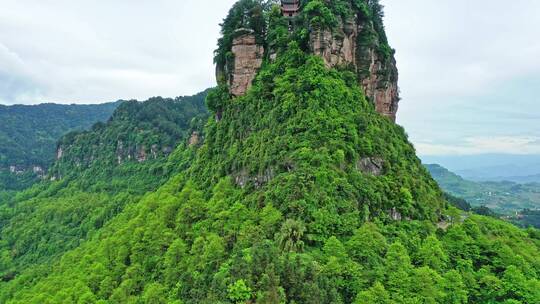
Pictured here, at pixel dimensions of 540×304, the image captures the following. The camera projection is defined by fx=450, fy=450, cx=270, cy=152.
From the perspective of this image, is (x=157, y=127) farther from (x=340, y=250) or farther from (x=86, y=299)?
(x=340, y=250)

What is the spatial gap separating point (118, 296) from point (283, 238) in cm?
2104

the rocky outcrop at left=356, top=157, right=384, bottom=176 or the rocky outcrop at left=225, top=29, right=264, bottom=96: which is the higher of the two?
the rocky outcrop at left=225, top=29, right=264, bottom=96

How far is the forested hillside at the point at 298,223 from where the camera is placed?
1412 inches

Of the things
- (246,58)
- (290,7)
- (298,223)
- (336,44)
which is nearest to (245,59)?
(246,58)

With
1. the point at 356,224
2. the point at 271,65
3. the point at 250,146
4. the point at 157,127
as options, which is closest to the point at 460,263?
the point at 356,224

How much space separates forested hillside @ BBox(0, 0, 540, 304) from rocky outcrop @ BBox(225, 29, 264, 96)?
1.79m

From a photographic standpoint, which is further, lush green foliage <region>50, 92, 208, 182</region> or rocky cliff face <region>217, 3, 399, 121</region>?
lush green foliage <region>50, 92, 208, 182</region>

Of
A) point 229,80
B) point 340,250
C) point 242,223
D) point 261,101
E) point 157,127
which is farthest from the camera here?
point 157,127

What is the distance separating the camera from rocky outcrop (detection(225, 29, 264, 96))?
6306cm

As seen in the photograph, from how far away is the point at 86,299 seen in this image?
49.1 meters

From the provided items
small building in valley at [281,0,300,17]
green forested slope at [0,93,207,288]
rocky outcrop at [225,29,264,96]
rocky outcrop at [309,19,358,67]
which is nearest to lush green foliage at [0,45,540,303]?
rocky outcrop at [309,19,358,67]

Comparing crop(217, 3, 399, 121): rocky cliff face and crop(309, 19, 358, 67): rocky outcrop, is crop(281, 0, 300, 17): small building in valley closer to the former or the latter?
crop(217, 3, 399, 121): rocky cliff face

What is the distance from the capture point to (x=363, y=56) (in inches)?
2462

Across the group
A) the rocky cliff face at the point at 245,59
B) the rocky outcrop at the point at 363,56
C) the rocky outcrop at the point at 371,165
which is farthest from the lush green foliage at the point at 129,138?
the rocky outcrop at the point at 371,165
